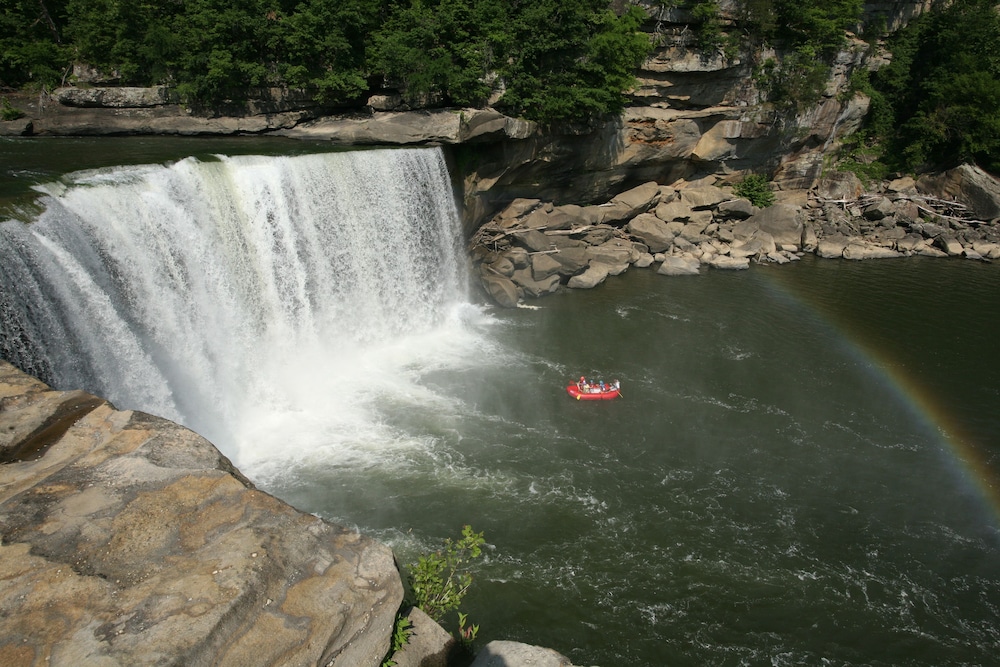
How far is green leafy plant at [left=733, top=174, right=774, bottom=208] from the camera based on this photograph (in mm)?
27594

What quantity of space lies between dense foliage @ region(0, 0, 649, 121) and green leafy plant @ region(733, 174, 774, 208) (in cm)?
837

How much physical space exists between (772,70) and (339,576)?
27.1 metres

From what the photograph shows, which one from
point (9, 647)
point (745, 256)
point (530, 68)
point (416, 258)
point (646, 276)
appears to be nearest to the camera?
point (9, 647)

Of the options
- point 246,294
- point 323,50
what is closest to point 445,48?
point 323,50

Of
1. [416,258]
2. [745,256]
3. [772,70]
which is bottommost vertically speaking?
[745,256]

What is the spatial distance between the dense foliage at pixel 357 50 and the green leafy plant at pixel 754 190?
8.37m

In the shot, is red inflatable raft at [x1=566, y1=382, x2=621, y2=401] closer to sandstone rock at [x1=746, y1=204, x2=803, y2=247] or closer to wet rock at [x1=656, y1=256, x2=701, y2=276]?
wet rock at [x1=656, y1=256, x2=701, y2=276]

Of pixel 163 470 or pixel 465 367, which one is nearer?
pixel 163 470

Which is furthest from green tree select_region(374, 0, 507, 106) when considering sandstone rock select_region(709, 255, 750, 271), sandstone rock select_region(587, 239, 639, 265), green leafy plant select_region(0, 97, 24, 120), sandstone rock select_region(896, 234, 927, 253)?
sandstone rock select_region(896, 234, 927, 253)

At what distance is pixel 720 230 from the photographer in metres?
26.0

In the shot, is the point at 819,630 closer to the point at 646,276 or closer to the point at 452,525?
the point at 452,525

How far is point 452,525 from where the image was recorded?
422 inches

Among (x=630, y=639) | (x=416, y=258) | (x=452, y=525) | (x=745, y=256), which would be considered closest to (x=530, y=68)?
(x=416, y=258)

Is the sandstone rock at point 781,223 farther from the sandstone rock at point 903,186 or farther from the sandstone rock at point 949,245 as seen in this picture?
the sandstone rock at point 903,186
